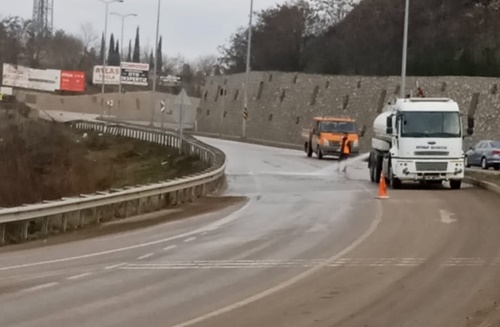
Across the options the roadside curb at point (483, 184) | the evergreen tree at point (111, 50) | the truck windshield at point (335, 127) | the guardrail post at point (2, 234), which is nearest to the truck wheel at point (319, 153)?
the truck windshield at point (335, 127)

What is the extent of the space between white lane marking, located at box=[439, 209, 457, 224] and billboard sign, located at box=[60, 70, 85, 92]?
92855mm

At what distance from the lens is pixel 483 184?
31844mm

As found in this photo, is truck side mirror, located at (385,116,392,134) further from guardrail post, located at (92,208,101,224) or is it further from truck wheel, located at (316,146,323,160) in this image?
truck wheel, located at (316,146,323,160)

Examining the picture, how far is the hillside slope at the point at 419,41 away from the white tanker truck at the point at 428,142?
29214 mm

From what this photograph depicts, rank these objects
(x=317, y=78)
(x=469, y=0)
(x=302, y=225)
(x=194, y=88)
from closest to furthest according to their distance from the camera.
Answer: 1. (x=302, y=225)
2. (x=469, y=0)
3. (x=317, y=78)
4. (x=194, y=88)

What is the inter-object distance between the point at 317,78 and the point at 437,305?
66.1 meters

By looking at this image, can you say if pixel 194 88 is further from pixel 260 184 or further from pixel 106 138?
pixel 260 184

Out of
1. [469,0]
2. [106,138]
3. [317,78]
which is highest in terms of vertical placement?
[469,0]

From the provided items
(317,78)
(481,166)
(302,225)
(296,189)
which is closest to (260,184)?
(296,189)

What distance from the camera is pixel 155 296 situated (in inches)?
445

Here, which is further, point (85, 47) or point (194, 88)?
point (85, 47)

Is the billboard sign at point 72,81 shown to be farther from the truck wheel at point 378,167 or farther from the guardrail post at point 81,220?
the guardrail post at point 81,220

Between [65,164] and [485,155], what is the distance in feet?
68.8

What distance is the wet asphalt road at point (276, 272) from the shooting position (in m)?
10.1
